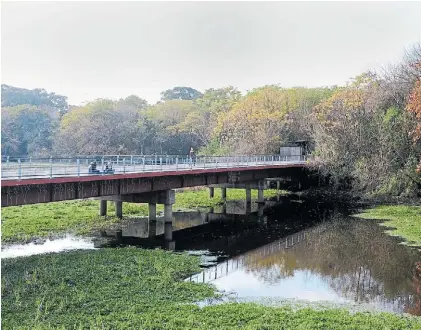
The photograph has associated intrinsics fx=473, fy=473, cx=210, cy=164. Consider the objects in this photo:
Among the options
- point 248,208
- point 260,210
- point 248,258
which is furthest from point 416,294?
point 248,208

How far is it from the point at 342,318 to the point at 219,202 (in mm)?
29809

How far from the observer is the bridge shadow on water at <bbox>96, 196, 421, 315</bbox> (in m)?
17.7

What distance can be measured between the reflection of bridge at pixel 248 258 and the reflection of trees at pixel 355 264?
0.23 metres

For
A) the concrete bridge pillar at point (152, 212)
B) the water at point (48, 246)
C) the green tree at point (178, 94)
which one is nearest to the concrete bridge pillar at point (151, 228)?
the concrete bridge pillar at point (152, 212)

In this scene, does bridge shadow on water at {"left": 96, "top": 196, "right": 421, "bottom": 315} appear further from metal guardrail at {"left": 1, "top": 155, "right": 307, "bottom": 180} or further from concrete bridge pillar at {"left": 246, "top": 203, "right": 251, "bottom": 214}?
metal guardrail at {"left": 1, "top": 155, "right": 307, "bottom": 180}

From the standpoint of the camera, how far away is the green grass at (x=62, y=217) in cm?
2695

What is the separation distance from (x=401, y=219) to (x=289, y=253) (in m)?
13.2

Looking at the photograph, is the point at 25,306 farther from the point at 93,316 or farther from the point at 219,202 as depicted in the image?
the point at 219,202

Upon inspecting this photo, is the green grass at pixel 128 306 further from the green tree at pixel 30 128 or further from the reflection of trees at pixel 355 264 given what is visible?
the green tree at pixel 30 128

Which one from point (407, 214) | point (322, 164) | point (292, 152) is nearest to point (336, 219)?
point (407, 214)

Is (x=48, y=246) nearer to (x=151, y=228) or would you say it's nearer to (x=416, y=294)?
(x=151, y=228)

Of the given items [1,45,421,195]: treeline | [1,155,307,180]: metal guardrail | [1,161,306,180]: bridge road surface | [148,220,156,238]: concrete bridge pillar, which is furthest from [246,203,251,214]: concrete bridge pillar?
[1,45,421,195]: treeline

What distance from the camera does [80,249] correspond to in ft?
75.7

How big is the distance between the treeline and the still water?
9114 millimetres
